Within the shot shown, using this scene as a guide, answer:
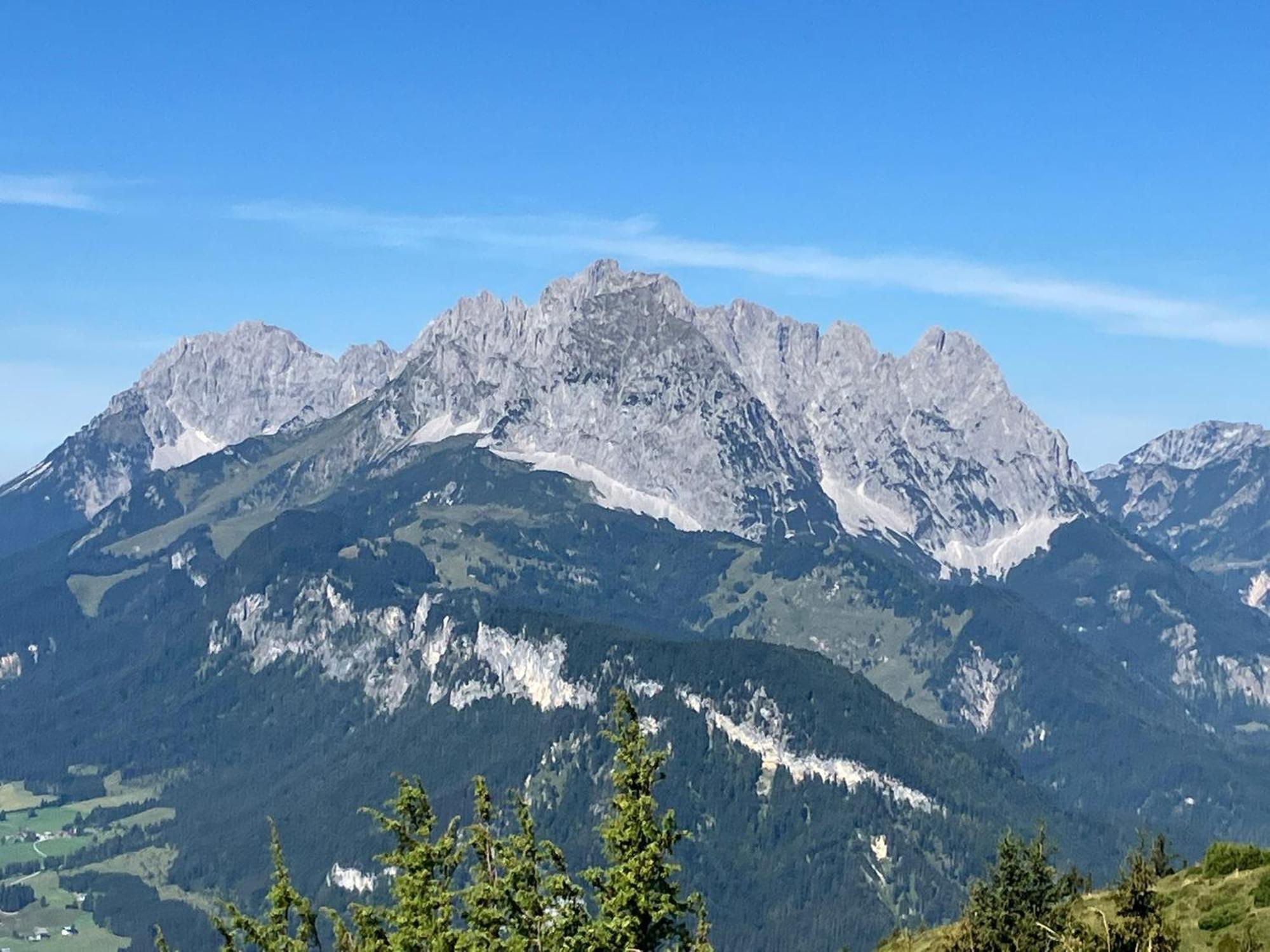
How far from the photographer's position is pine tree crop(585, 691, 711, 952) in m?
89.2

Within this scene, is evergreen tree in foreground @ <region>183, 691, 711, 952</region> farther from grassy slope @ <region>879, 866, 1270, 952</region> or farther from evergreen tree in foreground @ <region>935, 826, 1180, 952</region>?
grassy slope @ <region>879, 866, 1270, 952</region>

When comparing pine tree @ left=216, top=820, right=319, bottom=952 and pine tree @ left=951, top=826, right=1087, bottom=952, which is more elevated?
pine tree @ left=951, top=826, right=1087, bottom=952

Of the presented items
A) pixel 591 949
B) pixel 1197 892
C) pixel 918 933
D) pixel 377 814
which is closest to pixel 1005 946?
pixel 1197 892

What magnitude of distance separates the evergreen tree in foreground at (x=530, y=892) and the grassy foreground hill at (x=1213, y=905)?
30286 mm

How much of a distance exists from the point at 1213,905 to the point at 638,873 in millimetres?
51371

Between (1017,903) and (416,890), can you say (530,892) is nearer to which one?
(416,890)

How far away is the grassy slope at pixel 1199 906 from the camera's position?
113m

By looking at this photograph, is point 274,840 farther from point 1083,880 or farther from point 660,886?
point 1083,880

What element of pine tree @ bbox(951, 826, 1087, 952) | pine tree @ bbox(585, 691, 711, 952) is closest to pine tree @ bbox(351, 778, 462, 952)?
pine tree @ bbox(585, 691, 711, 952)

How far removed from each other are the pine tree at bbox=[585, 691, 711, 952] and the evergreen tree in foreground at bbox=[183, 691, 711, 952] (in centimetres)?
7

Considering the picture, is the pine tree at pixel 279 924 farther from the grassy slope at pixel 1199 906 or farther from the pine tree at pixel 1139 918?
the grassy slope at pixel 1199 906

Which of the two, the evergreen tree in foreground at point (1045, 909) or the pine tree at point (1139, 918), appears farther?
the evergreen tree in foreground at point (1045, 909)

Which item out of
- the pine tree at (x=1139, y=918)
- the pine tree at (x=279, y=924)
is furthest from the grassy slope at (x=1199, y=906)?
the pine tree at (x=279, y=924)

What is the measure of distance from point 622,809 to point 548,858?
672cm
